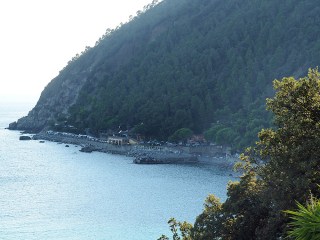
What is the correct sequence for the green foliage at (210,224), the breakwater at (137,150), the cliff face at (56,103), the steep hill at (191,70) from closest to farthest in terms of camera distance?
the green foliage at (210,224) < the breakwater at (137,150) < the steep hill at (191,70) < the cliff face at (56,103)

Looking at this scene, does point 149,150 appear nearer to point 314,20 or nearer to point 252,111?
point 252,111

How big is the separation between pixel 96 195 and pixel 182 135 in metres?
39.2

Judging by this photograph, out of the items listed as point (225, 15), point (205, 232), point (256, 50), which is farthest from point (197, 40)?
point (205, 232)

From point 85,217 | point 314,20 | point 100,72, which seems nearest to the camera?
point 85,217

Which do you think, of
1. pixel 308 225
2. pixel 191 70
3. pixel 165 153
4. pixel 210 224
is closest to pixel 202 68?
pixel 191 70

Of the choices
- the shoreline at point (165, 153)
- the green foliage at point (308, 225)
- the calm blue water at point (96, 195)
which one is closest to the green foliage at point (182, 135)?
the shoreline at point (165, 153)

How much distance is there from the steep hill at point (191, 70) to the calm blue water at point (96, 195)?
16760 mm

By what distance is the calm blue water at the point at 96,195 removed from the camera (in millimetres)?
43969

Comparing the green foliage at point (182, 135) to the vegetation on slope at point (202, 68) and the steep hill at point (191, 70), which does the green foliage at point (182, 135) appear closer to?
the vegetation on slope at point (202, 68)

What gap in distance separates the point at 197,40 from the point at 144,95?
19.9 m

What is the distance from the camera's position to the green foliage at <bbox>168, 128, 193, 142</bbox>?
96.8m

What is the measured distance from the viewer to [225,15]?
5344 inches

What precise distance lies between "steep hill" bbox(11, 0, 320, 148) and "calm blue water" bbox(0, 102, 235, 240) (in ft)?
55.0

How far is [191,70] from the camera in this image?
122 metres
